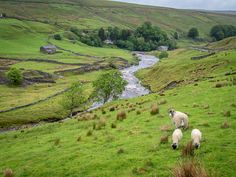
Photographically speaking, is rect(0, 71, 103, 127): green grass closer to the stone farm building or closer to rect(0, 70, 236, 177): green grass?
rect(0, 70, 236, 177): green grass

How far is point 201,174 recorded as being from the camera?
36.5 feet

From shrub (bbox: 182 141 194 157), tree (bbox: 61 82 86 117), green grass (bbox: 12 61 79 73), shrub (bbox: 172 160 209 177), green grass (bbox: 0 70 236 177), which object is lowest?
green grass (bbox: 12 61 79 73)

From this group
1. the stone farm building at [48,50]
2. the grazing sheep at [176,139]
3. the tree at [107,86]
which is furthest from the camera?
the stone farm building at [48,50]

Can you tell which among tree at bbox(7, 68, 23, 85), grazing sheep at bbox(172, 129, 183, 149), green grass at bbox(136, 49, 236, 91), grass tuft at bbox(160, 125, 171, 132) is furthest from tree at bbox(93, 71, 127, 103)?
grazing sheep at bbox(172, 129, 183, 149)

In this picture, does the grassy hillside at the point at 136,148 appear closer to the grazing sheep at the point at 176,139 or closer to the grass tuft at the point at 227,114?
the grass tuft at the point at 227,114

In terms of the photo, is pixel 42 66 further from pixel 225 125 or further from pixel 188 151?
pixel 188 151

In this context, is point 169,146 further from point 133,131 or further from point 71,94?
point 71,94

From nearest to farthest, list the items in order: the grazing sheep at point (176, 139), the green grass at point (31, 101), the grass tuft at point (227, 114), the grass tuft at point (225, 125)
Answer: the grazing sheep at point (176, 139), the grass tuft at point (225, 125), the grass tuft at point (227, 114), the green grass at point (31, 101)

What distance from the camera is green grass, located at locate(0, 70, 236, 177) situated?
15.5 metres

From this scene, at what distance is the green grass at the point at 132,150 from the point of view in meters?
15.5

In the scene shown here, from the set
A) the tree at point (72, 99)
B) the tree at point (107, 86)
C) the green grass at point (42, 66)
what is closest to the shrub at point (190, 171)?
the tree at point (72, 99)

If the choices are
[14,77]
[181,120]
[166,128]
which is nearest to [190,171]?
[181,120]

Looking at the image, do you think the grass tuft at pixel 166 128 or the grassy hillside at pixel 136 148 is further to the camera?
the grass tuft at pixel 166 128

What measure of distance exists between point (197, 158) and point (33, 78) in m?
90.2
